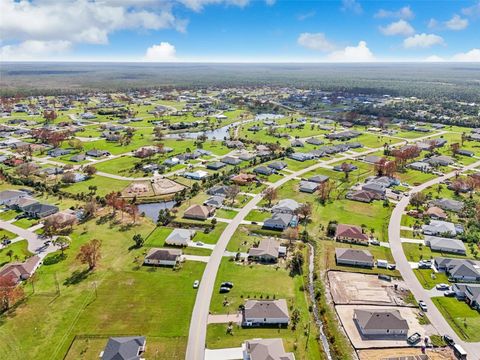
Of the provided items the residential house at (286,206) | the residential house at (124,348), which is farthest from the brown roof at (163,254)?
the residential house at (286,206)

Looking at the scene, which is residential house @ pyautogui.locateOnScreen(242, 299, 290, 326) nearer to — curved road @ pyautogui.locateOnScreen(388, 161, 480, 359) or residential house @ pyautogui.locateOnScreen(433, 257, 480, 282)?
curved road @ pyautogui.locateOnScreen(388, 161, 480, 359)

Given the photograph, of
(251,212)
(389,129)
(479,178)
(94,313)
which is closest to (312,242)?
(251,212)

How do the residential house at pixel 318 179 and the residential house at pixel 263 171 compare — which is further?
the residential house at pixel 263 171

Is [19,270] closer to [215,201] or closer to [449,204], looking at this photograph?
[215,201]

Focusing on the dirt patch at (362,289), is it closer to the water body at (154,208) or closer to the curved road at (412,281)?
the curved road at (412,281)

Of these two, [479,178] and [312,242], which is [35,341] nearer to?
[312,242]

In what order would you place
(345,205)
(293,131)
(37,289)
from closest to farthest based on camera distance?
(37,289) < (345,205) < (293,131)

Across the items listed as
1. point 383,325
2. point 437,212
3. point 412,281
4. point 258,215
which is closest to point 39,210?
point 258,215
